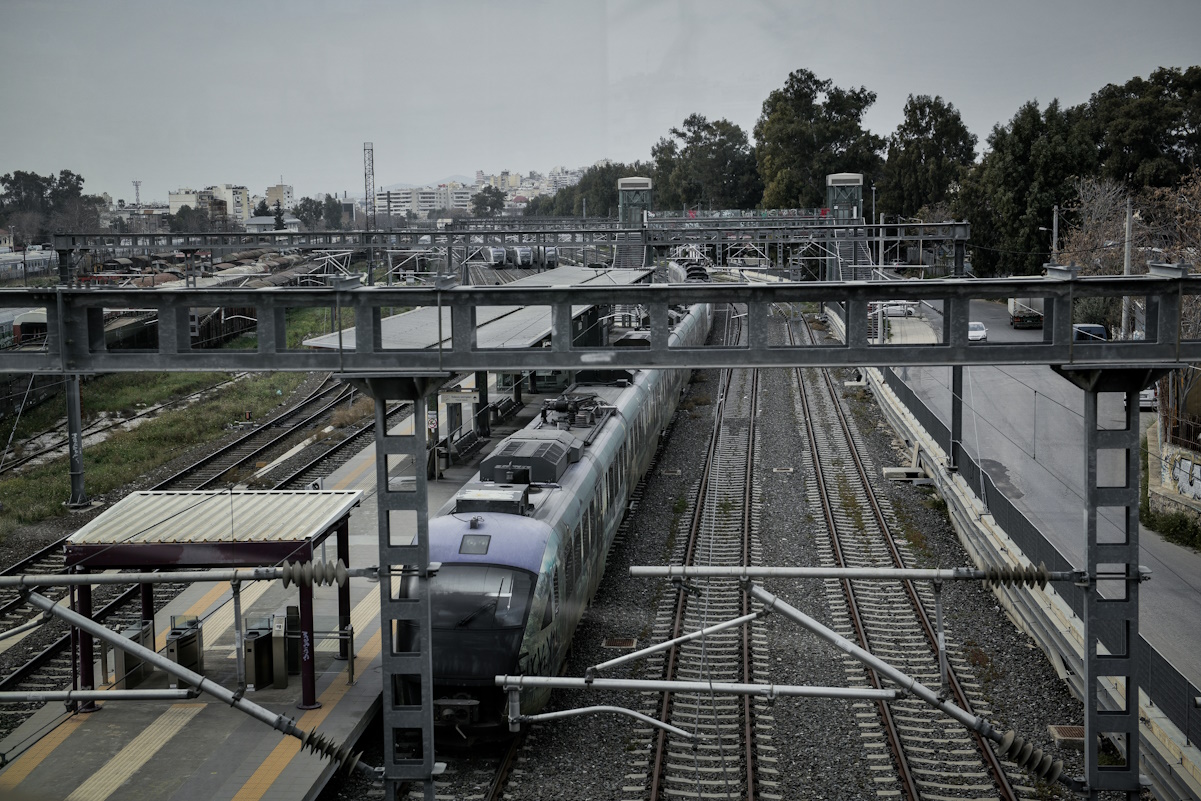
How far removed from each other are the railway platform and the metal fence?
844cm

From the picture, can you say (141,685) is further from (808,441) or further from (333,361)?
(808,441)

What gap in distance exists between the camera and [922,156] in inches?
2800

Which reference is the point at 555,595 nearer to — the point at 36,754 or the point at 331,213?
the point at 36,754

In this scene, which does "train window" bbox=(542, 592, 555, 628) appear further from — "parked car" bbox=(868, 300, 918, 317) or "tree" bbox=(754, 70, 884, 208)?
"tree" bbox=(754, 70, 884, 208)

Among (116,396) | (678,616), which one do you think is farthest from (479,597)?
(116,396)

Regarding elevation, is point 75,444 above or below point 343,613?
above

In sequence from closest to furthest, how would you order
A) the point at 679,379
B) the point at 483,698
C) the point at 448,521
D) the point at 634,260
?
1. the point at 483,698
2. the point at 448,521
3. the point at 679,379
4. the point at 634,260

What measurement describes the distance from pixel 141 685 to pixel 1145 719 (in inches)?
471

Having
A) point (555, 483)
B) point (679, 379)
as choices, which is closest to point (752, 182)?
point (679, 379)

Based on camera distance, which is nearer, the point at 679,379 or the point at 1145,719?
the point at 1145,719

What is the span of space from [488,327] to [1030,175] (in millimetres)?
37692

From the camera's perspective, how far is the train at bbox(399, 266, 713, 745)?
1201cm

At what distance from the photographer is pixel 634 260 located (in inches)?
1654

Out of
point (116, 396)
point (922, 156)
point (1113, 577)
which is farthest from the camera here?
point (922, 156)
